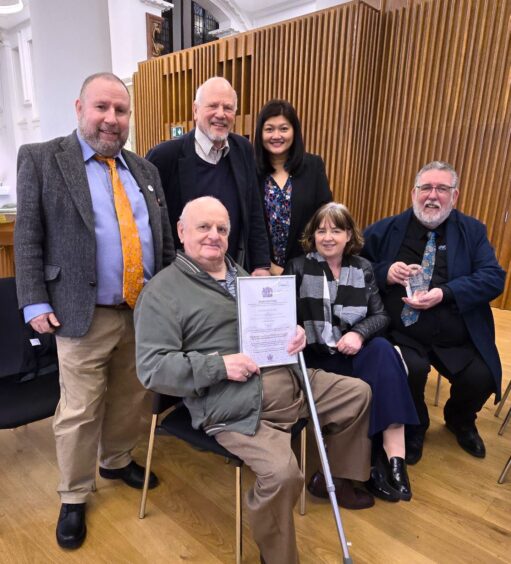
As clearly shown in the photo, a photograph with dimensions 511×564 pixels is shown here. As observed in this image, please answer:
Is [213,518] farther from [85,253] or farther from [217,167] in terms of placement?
[217,167]

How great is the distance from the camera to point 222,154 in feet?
6.94

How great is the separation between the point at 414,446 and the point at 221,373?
1362 mm

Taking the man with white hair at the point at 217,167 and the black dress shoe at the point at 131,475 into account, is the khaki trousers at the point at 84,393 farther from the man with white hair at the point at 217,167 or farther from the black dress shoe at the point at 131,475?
the man with white hair at the point at 217,167

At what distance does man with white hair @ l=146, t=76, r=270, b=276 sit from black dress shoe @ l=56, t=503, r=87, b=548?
1.30 meters

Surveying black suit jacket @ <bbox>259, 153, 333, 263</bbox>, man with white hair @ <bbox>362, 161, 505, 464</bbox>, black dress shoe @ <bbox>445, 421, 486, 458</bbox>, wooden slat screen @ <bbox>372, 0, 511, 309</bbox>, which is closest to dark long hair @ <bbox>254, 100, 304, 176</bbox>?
black suit jacket @ <bbox>259, 153, 333, 263</bbox>

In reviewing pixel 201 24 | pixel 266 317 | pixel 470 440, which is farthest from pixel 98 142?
pixel 201 24

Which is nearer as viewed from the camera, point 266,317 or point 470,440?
point 266,317

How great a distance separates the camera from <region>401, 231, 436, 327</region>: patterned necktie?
225 cm

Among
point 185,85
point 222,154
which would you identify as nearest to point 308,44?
point 185,85

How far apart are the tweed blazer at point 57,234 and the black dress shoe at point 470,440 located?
207 centimetres

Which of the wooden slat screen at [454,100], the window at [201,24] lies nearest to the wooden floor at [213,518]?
the wooden slat screen at [454,100]

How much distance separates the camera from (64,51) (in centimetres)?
261

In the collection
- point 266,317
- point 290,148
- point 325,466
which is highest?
point 290,148

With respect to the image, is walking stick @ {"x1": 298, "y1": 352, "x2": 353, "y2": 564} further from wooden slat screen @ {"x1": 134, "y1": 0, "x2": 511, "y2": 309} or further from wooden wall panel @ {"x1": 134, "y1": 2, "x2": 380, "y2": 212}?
wooden wall panel @ {"x1": 134, "y1": 2, "x2": 380, "y2": 212}
